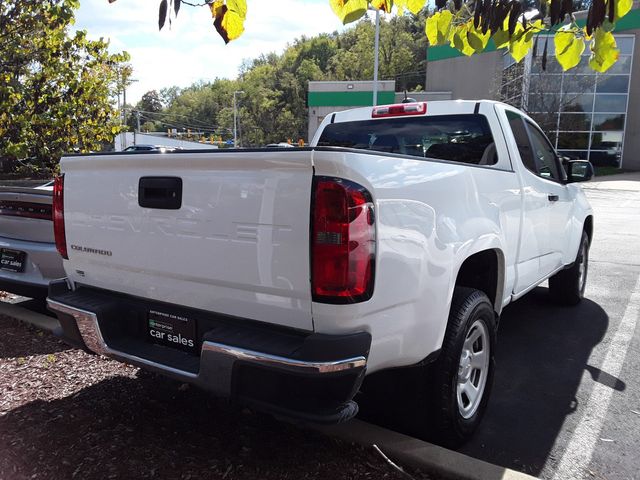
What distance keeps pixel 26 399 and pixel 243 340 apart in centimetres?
196

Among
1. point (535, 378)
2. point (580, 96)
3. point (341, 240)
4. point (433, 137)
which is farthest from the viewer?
point (580, 96)

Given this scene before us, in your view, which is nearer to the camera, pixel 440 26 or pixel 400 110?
pixel 440 26

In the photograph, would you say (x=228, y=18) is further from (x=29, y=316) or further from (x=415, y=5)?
(x=29, y=316)

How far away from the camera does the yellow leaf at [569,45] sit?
284 centimetres

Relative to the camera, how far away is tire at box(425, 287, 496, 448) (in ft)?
9.39

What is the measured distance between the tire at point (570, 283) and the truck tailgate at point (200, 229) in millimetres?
4361

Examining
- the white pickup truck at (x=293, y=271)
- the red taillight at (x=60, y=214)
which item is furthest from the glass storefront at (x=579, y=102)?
the red taillight at (x=60, y=214)

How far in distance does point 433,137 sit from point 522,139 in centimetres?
76

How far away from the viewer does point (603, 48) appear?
2674 millimetres

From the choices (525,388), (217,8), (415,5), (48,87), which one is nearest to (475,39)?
(415,5)

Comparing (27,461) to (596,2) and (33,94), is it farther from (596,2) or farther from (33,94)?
(33,94)

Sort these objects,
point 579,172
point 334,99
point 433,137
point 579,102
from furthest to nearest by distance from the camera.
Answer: point 334,99
point 579,102
point 579,172
point 433,137

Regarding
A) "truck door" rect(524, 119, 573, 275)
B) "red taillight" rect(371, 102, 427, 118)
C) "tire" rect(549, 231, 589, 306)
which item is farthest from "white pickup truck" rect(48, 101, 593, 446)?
"tire" rect(549, 231, 589, 306)

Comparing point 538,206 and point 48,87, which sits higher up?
point 48,87
